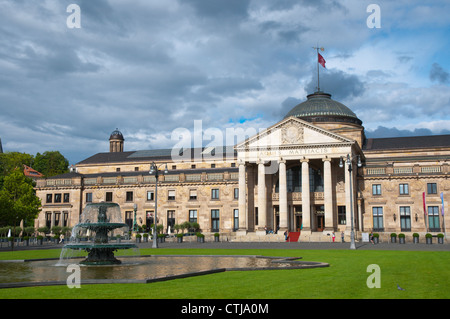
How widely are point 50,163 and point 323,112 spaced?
76.8 m

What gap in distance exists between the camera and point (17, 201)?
70.9m

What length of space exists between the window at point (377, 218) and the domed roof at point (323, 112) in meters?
17.3

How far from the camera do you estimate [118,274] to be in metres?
20.2

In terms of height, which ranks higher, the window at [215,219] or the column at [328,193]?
the column at [328,193]

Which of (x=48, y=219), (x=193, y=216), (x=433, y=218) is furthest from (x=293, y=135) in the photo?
(x=48, y=219)

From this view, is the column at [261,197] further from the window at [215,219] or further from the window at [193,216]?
the window at [193,216]

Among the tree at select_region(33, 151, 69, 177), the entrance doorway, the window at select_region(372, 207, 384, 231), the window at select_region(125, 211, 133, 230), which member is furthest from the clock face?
the tree at select_region(33, 151, 69, 177)

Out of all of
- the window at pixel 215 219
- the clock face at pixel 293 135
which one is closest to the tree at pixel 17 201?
the window at pixel 215 219

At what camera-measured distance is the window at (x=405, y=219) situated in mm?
67062

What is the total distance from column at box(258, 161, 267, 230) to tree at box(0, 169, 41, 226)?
3402cm

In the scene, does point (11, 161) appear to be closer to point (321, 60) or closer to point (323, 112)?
point (323, 112)

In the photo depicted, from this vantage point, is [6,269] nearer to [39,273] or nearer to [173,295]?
[39,273]
